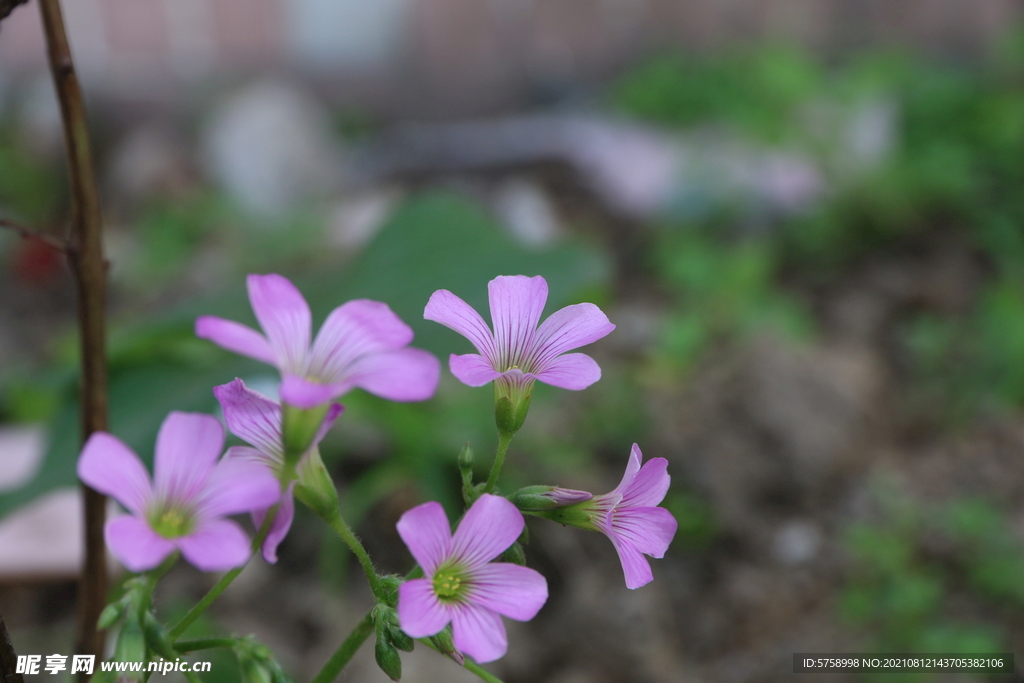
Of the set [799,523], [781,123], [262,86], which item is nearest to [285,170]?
[262,86]

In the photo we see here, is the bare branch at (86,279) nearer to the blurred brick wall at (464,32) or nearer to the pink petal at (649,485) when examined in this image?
the pink petal at (649,485)

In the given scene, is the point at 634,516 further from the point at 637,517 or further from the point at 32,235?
the point at 32,235

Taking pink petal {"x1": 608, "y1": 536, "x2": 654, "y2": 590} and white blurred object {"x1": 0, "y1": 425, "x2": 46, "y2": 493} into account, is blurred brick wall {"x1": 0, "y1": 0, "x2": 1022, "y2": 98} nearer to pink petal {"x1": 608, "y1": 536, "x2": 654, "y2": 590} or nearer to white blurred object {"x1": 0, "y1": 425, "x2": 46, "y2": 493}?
white blurred object {"x1": 0, "y1": 425, "x2": 46, "y2": 493}

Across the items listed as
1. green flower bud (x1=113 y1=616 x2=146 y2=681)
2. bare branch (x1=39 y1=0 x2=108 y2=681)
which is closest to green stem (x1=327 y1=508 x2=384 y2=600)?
green flower bud (x1=113 y1=616 x2=146 y2=681)

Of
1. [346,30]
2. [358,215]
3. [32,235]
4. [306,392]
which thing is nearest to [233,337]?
[306,392]

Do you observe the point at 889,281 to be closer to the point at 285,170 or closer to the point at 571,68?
the point at 571,68

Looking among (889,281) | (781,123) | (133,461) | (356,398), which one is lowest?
(889,281)
